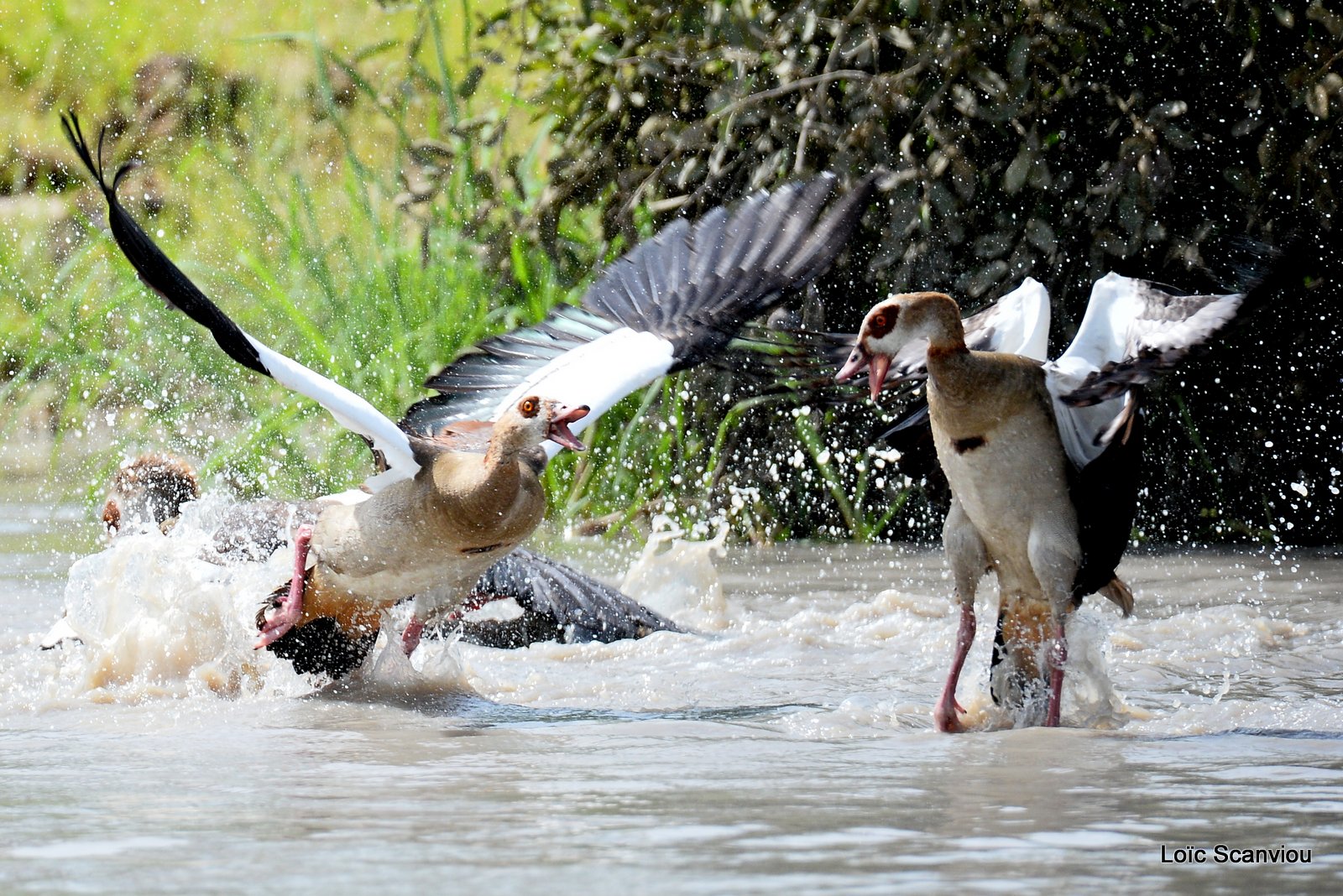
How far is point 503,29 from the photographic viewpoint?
344 inches

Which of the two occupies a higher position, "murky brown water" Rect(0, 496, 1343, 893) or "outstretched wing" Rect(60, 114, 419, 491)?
"outstretched wing" Rect(60, 114, 419, 491)

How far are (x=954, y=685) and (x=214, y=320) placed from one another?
194 centimetres

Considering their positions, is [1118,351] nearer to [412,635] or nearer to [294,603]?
[412,635]

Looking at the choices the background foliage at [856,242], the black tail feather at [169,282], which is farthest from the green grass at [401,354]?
the black tail feather at [169,282]

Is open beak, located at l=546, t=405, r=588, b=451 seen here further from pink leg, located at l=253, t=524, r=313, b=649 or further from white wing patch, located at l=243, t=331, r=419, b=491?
pink leg, located at l=253, t=524, r=313, b=649

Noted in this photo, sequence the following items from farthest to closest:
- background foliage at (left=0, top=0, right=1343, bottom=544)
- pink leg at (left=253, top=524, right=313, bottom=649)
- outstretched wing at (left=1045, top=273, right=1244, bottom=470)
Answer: background foliage at (left=0, top=0, right=1343, bottom=544)
pink leg at (left=253, top=524, right=313, bottom=649)
outstretched wing at (left=1045, top=273, right=1244, bottom=470)

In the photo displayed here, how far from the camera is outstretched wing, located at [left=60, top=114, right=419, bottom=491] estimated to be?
4.27 meters

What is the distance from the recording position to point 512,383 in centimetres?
564

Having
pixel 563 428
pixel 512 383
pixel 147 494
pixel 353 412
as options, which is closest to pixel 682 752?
pixel 563 428

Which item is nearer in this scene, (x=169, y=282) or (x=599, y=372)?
(x=169, y=282)

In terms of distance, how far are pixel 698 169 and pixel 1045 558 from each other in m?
3.84

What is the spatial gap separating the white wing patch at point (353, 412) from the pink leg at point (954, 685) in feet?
4.82

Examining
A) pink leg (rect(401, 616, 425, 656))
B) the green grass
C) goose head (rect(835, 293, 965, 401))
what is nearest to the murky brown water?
pink leg (rect(401, 616, 425, 656))

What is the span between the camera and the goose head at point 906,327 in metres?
4.39
